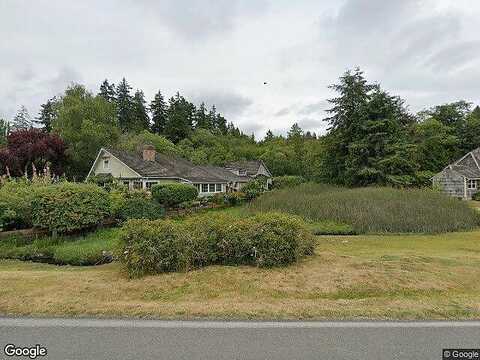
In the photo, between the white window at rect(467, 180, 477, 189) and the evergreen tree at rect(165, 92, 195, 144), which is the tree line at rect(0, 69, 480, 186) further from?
the evergreen tree at rect(165, 92, 195, 144)

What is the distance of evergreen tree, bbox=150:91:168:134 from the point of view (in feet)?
218

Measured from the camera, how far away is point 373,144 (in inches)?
1211

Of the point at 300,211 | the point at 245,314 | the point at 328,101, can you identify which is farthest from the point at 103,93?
the point at 245,314

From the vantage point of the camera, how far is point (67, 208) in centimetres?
1426

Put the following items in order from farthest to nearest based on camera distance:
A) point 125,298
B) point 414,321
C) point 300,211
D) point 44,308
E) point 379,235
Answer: point 300,211, point 379,235, point 125,298, point 44,308, point 414,321

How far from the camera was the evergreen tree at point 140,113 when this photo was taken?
2484 inches

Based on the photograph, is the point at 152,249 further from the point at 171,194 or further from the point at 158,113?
the point at 158,113

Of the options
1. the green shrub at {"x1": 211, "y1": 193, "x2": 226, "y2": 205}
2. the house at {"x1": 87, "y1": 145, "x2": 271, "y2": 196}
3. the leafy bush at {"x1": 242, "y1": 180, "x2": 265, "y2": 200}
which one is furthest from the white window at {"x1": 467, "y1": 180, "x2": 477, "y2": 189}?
the house at {"x1": 87, "y1": 145, "x2": 271, "y2": 196}

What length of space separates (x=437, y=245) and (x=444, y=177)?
2714 centimetres

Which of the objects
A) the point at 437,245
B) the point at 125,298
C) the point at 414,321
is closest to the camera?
the point at 414,321

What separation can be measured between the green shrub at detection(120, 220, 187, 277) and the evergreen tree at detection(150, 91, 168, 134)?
60788 millimetres

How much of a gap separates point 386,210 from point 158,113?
59.7 meters

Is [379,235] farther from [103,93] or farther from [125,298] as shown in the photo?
[103,93]

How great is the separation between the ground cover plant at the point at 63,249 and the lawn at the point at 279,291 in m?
2.99
